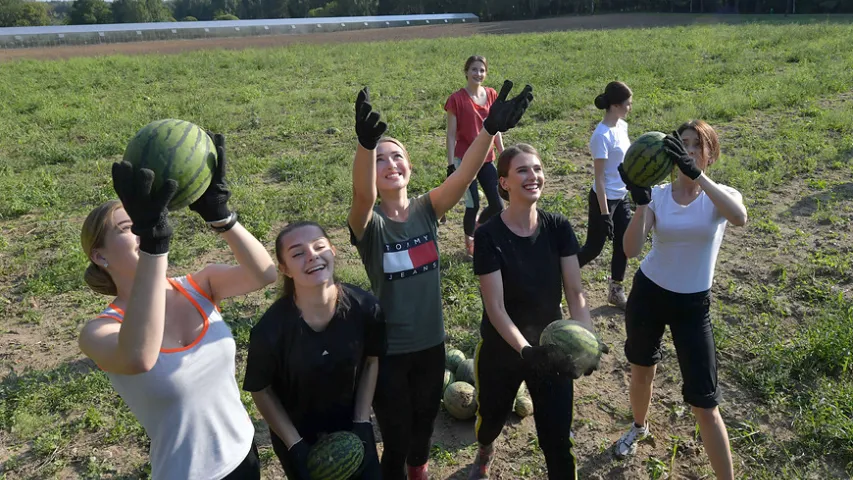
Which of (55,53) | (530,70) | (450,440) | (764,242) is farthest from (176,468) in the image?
(55,53)

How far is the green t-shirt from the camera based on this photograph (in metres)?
3.22

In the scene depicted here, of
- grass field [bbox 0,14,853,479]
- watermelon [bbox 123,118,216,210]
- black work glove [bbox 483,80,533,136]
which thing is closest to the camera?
watermelon [bbox 123,118,216,210]

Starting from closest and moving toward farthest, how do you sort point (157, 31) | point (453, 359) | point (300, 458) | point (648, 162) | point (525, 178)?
point (300, 458)
point (525, 178)
point (648, 162)
point (453, 359)
point (157, 31)

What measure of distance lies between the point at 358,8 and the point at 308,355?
75.4 metres

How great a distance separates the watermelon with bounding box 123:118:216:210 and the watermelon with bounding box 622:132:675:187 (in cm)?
229

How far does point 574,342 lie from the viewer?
2.86m

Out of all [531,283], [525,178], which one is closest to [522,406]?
[531,283]

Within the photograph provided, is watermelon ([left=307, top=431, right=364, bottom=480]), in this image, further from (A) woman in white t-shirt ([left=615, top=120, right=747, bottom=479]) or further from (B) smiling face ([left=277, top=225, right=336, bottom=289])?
(A) woman in white t-shirt ([left=615, top=120, right=747, bottom=479])

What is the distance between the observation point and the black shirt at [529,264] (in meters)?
3.21

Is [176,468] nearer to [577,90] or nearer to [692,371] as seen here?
[692,371]

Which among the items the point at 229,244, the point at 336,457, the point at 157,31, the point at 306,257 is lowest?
the point at 336,457

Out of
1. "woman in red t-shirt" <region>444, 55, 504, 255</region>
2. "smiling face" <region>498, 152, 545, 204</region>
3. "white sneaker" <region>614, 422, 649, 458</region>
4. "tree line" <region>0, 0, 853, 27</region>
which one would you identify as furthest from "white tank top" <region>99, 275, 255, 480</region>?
"tree line" <region>0, 0, 853, 27</region>

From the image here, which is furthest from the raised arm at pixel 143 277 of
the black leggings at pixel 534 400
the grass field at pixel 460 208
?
the grass field at pixel 460 208

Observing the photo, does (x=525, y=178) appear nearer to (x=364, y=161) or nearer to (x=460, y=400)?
(x=364, y=161)
